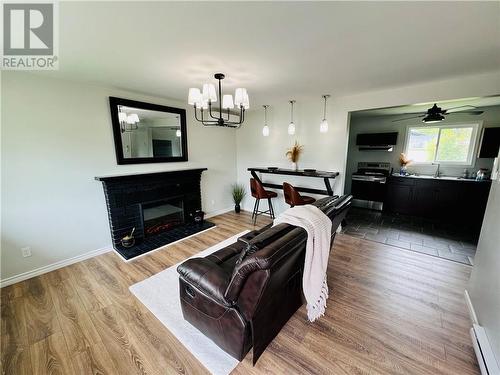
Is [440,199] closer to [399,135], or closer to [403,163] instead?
[403,163]

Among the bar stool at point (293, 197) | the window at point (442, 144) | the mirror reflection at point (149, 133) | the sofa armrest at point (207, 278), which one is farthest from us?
the window at point (442, 144)

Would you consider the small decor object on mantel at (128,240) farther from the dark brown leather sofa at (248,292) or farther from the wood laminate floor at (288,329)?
the dark brown leather sofa at (248,292)

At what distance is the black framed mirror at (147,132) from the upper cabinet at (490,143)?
19.3 feet

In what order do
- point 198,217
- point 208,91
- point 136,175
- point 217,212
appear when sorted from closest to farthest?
point 208,91, point 136,175, point 198,217, point 217,212

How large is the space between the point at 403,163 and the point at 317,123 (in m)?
2.69

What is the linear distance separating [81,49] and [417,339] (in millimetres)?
3758

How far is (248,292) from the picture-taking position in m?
1.20

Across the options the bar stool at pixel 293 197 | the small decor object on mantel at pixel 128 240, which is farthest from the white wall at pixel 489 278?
the small decor object on mantel at pixel 128 240

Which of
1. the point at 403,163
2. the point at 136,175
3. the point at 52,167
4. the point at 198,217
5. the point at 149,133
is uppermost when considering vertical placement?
the point at 149,133

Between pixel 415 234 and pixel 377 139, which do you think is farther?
pixel 377 139

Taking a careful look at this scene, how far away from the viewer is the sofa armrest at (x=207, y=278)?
132cm

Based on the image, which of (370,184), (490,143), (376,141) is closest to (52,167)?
(370,184)

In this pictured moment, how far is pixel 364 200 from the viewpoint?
5.02m

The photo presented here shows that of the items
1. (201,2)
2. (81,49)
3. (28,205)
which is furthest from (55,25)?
(28,205)
